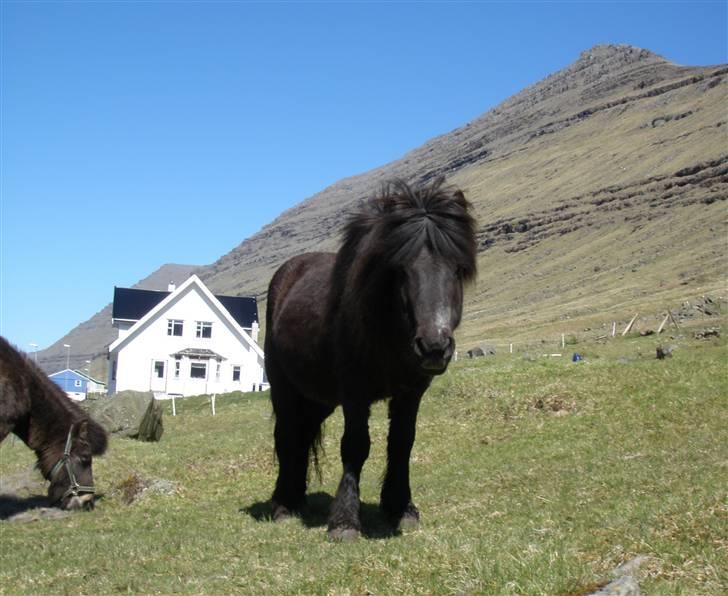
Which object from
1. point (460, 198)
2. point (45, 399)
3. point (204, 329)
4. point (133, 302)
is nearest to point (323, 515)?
point (460, 198)

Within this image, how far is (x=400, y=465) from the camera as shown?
9.80 metres

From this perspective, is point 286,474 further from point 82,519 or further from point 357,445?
point 82,519

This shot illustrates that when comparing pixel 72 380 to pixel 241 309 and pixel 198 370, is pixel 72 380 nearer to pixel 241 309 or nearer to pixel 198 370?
pixel 241 309

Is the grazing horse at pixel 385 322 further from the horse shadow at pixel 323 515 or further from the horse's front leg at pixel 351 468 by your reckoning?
the horse shadow at pixel 323 515

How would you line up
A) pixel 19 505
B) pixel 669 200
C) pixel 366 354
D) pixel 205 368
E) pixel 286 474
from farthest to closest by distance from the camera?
pixel 669 200, pixel 205 368, pixel 19 505, pixel 286 474, pixel 366 354

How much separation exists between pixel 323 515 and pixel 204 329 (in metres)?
54.5

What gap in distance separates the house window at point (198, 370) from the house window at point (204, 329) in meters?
2.16

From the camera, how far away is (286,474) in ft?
36.8

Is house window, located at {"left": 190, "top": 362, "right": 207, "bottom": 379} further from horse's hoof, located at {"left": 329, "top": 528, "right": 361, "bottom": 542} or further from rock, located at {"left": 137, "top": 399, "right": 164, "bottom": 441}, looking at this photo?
horse's hoof, located at {"left": 329, "top": 528, "right": 361, "bottom": 542}

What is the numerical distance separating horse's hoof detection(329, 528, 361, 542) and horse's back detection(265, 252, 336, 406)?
75.6 inches

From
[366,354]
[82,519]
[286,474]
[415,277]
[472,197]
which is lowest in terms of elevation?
[82,519]

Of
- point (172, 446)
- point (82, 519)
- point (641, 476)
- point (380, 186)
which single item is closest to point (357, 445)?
point (380, 186)

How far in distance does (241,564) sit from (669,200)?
134 m

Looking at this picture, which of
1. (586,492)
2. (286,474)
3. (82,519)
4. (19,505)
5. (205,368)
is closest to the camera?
(586,492)
